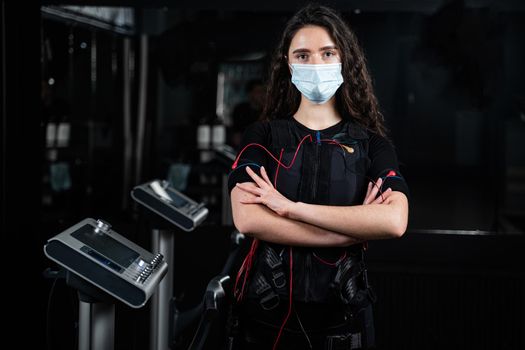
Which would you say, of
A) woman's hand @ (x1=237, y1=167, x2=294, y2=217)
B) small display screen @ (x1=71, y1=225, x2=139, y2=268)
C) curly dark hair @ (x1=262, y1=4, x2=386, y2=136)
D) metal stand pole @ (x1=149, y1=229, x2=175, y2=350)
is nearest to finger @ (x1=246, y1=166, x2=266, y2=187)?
woman's hand @ (x1=237, y1=167, x2=294, y2=217)

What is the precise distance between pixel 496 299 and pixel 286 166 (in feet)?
8.07

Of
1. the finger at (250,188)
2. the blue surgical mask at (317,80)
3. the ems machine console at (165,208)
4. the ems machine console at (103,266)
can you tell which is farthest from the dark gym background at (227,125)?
the blue surgical mask at (317,80)

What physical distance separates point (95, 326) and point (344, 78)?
0.95m

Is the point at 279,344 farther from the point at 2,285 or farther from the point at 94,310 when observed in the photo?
the point at 2,285

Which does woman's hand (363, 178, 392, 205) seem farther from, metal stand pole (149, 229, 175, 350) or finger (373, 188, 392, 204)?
metal stand pole (149, 229, 175, 350)

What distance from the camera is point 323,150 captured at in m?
1.96

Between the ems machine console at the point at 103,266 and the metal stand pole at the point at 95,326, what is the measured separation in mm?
152

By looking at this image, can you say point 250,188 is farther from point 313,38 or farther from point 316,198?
point 313,38

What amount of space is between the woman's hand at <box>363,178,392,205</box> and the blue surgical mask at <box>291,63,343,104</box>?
286 mm

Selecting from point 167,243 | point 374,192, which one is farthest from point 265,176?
point 167,243

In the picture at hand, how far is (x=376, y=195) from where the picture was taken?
6.39ft

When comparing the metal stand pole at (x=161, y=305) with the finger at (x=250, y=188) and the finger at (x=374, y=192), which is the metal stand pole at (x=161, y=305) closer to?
the finger at (x=250, y=188)

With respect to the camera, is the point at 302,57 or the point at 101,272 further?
the point at 302,57

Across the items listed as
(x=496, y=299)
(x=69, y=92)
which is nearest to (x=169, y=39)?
(x=69, y=92)
